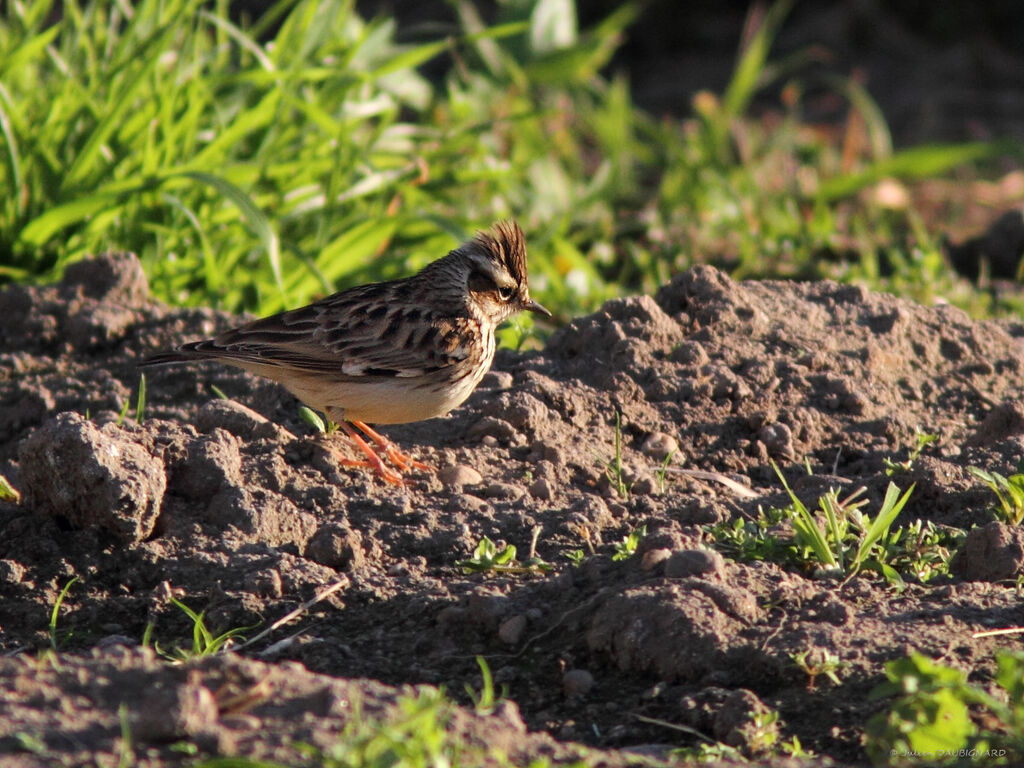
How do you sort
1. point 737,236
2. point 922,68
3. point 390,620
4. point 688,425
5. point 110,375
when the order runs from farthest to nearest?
point 922,68
point 737,236
point 110,375
point 688,425
point 390,620

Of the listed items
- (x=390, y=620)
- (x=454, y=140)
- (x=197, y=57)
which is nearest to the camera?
(x=390, y=620)

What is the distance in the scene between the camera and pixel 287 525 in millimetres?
4848

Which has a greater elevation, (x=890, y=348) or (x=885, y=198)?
(x=885, y=198)

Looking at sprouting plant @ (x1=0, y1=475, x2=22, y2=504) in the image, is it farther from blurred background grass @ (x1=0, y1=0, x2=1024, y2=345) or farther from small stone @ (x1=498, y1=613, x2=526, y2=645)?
small stone @ (x1=498, y1=613, x2=526, y2=645)

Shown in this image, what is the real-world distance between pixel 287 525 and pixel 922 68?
9.33 m

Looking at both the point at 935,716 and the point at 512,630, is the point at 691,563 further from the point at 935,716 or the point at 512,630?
the point at 935,716

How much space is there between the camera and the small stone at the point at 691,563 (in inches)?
167

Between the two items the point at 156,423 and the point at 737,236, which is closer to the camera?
the point at 156,423

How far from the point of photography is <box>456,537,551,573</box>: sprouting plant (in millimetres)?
4574

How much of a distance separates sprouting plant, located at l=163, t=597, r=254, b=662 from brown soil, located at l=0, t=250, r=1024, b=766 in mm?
78

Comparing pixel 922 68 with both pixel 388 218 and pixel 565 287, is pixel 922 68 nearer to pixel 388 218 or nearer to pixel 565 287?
pixel 565 287

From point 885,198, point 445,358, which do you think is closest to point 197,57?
point 445,358

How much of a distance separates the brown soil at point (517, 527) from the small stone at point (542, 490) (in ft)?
0.04

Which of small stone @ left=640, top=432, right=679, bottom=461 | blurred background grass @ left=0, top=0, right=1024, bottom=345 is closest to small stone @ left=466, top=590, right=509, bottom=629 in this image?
small stone @ left=640, top=432, right=679, bottom=461
